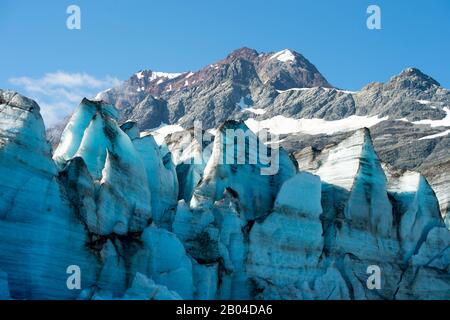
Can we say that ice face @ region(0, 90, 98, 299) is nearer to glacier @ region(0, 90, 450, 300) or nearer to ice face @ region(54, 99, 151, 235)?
glacier @ region(0, 90, 450, 300)

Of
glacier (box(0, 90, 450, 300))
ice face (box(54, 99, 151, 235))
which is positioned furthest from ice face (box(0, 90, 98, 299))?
ice face (box(54, 99, 151, 235))

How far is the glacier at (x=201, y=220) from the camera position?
2639 cm

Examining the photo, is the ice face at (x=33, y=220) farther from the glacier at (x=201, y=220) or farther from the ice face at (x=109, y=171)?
the ice face at (x=109, y=171)

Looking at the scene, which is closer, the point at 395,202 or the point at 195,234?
the point at 195,234

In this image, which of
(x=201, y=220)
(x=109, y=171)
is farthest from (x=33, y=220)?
(x=201, y=220)

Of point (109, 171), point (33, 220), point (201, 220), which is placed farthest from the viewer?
point (201, 220)

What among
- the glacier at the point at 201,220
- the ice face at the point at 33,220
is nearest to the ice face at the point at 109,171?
the glacier at the point at 201,220

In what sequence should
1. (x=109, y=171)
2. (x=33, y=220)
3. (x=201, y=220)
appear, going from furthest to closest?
(x=201, y=220) → (x=109, y=171) → (x=33, y=220)

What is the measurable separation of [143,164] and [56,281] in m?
8.70

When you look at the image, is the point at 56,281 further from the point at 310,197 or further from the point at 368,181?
the point at 368,181

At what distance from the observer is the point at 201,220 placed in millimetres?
32344

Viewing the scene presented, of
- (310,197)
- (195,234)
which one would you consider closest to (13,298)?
(195,234)

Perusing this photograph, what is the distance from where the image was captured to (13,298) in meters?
24.6

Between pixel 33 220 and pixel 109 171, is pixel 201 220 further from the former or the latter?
pixel 33 220
